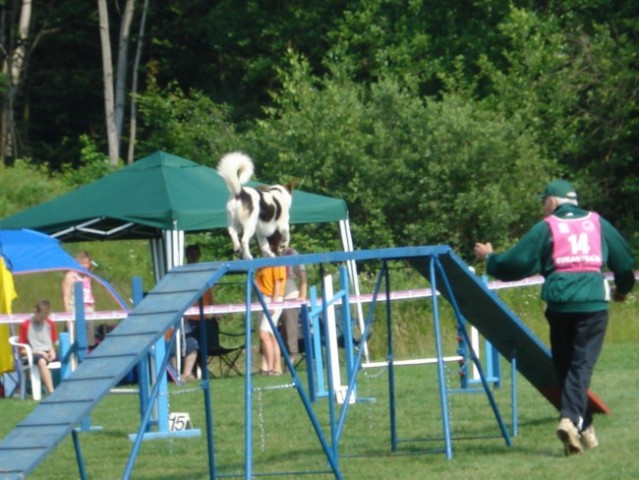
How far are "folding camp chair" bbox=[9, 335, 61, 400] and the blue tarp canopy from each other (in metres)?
1.88

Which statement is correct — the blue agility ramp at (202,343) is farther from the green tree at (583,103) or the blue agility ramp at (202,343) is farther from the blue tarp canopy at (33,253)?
the green tree at (583,103)

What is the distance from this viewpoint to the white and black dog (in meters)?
12.2

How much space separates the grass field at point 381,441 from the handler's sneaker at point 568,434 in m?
0.09

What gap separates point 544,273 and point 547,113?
2125 centimetres

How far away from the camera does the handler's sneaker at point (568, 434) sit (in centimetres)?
838

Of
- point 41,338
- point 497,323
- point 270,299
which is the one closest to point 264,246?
point 497,323

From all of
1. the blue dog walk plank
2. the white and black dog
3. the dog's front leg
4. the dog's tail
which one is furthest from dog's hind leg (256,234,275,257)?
the blue dog walk plank

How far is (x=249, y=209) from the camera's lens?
40.4ft

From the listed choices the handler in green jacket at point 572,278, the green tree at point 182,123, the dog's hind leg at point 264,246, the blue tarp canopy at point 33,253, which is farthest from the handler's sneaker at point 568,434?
the green tree at point 182,123

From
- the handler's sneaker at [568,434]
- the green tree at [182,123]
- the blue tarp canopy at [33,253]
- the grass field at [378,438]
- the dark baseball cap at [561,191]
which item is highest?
the dark baseball cap at [561,191]

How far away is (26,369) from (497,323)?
859 cm

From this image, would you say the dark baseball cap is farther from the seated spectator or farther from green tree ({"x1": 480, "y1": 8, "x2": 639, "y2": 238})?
green tree ({"x1": 480, "y1": 8, "x2": 639, "y2": 238})

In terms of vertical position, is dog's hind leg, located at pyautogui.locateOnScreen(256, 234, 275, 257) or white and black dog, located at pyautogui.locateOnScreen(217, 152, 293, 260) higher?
white and black dog, located at pyautogui.locateOnScreen(217, 152, 293, 260)

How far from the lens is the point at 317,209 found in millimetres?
18078
